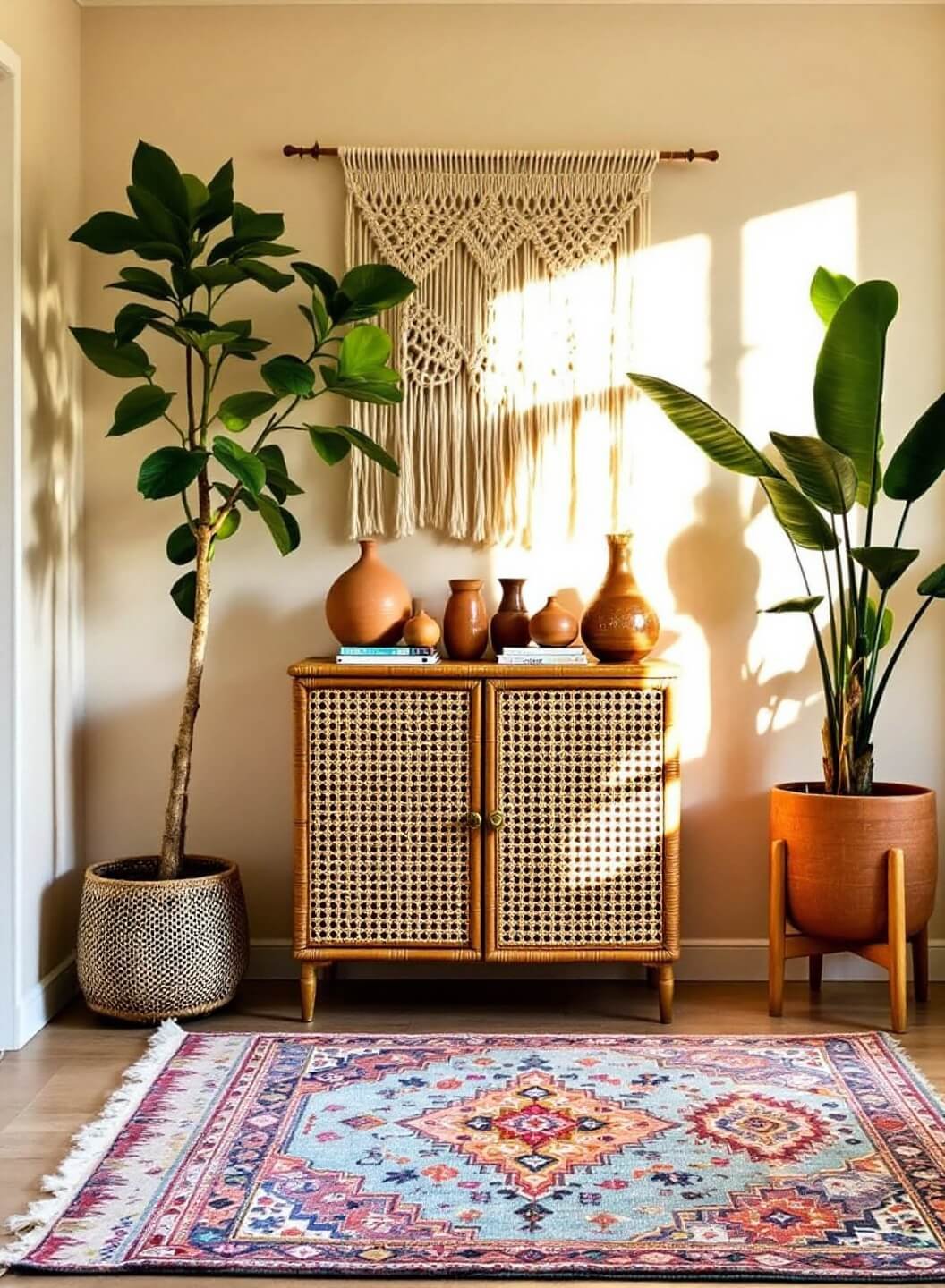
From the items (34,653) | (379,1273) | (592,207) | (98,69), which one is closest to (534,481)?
(592,207)

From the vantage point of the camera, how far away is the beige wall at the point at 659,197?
3.78m

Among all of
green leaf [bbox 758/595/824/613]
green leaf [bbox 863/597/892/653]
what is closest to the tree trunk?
green leaf [bbox 758/595/824/613]

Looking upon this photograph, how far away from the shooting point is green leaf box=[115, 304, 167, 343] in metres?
3.29

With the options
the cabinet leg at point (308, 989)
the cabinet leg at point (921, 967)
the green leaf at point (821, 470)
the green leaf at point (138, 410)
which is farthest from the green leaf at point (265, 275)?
the cabinet leg at point (921, 967)

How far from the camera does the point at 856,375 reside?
3.31 m

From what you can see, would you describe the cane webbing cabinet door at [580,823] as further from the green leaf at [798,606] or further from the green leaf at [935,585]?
the green leaf at [935,585]

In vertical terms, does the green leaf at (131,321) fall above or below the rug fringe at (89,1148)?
above

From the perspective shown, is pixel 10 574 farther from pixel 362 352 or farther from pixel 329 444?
pixel 362 352

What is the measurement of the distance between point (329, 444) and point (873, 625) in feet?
4.53

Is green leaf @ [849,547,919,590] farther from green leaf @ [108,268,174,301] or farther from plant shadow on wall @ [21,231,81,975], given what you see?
plant shadow on wall @ [21,231,81,975]

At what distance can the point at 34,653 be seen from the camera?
341cm

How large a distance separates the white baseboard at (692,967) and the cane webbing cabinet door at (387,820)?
458 mm

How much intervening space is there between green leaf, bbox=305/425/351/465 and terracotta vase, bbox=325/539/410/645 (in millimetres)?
232

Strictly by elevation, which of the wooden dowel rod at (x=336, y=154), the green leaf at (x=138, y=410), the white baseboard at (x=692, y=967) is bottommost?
the white baseboard at (x=692, y=967)
